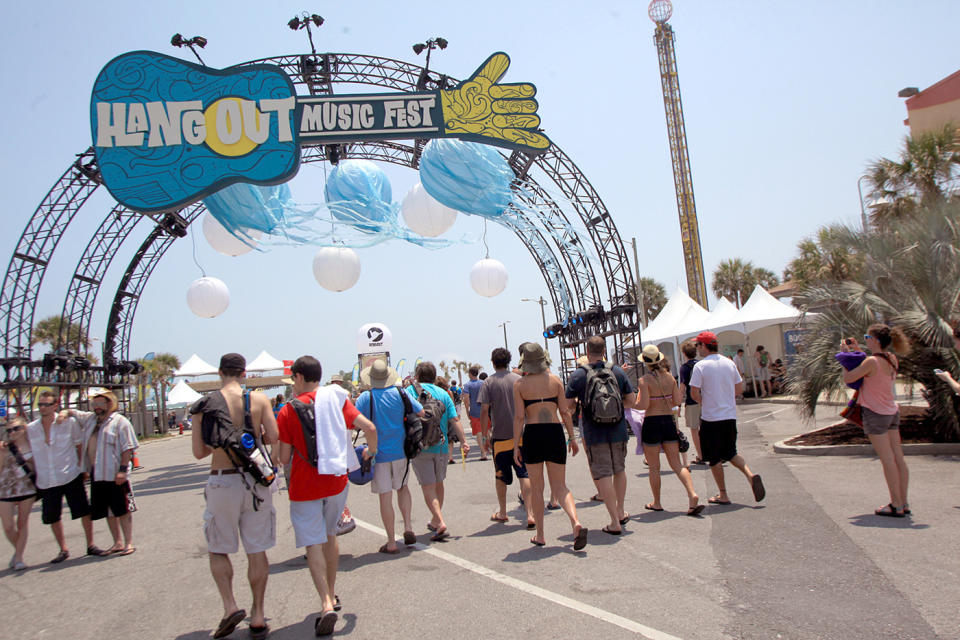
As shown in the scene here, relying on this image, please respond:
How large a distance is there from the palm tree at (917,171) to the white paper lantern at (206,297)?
1698 centimetres

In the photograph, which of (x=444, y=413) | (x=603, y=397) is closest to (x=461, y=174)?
(x=444, y=413)

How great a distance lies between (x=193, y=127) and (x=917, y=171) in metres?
17.2

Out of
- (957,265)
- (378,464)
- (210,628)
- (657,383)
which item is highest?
(957,265)

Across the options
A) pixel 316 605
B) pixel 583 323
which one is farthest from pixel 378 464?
pixel 583 323

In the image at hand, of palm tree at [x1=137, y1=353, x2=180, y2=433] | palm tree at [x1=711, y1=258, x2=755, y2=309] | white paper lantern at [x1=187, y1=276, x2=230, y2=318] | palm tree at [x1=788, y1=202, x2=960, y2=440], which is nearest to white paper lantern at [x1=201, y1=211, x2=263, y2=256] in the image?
white paper lantern at [x1=187, y1=276, x2=230, y2=318]

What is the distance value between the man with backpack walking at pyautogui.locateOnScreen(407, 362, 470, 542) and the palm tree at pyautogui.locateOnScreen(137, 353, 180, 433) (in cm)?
3599

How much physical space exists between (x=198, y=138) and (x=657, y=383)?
11431mm

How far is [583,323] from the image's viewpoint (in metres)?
21.4

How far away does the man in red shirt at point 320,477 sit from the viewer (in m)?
4.41

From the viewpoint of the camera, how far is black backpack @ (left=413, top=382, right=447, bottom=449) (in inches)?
257

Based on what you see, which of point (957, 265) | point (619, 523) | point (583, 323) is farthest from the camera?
point (583, 323)

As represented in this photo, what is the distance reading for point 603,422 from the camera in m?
6.12

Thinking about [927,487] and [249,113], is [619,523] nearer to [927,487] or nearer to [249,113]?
[927,487]

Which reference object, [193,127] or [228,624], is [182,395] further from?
[228,624]
